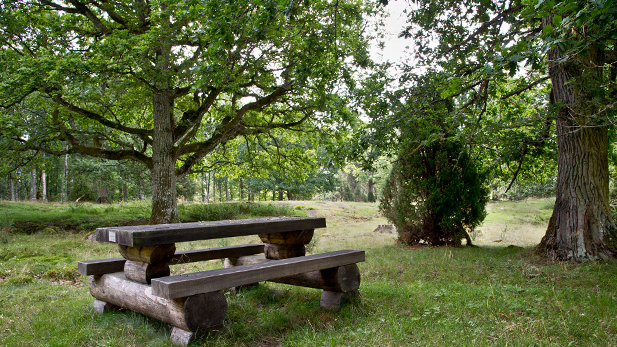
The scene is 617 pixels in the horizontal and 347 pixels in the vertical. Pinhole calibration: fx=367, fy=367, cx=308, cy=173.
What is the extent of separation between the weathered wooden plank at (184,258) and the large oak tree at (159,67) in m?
3.17

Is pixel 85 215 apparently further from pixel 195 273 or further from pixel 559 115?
pixel 559 115

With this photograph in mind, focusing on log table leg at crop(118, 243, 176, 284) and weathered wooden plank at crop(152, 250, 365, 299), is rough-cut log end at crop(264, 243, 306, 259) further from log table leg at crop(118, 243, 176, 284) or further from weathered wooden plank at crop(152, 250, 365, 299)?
log table leg at crop(118, 243, 176, 284)

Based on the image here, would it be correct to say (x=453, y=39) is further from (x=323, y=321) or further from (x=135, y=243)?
(x=135, y=243)

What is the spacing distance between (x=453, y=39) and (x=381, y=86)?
179 cm

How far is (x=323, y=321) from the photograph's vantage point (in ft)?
13.1

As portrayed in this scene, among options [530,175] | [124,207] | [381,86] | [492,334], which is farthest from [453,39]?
[124,207]

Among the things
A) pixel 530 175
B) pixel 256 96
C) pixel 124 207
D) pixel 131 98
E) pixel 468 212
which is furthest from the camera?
pixel 124 207

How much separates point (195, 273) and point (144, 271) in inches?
25.5

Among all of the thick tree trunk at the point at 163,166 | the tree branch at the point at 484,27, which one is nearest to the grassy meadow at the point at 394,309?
the thick tree trunk at the point at 163,166

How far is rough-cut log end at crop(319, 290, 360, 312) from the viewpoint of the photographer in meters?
4.27

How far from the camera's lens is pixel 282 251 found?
510 cm

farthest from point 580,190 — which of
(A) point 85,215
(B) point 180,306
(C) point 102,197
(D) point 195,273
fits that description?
(C) point 102,197

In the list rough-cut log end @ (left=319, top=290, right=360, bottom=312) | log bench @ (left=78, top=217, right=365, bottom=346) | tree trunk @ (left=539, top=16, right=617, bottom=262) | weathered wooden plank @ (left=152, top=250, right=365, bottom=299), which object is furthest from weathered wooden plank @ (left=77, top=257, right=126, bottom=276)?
tree trunk @ (left=539, top=16, right=617, bottom=262)

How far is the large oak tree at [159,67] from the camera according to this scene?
352 inches
